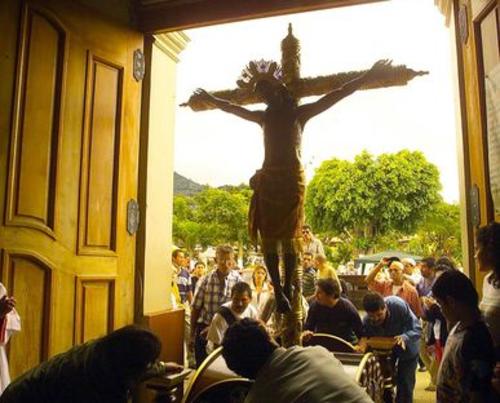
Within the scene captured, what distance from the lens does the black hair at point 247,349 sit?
1.68 m

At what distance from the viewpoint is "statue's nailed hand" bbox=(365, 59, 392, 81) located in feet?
8.18

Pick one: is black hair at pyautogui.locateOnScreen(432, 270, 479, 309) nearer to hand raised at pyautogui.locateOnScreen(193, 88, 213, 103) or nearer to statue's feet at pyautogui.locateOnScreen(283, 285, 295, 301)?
statue's feet at pyautogui.locateOnScreen(283, 285, 295, 301)

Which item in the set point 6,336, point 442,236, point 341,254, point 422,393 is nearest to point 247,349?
point 6,336

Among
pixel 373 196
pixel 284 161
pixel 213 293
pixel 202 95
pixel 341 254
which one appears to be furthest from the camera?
pixel 341 254

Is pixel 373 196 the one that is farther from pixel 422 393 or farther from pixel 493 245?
pixel 493 245

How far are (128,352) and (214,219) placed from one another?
1663 centimetres

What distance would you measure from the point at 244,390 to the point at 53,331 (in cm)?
131

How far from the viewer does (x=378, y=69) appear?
8.20ft

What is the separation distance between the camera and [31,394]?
67.4 inches

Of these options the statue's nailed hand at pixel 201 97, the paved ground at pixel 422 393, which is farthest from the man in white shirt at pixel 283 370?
the paved ground at pixel 422 393

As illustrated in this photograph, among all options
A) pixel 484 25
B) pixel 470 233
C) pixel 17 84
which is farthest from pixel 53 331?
pixel 484 25

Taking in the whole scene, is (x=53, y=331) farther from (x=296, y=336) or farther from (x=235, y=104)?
(x=235, y=104)

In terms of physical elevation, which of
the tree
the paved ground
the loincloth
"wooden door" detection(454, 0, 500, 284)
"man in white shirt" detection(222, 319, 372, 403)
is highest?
the tree

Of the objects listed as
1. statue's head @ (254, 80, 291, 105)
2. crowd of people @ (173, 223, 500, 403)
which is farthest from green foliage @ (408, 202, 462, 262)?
statue's head @ (254, 80, 291, 105)
